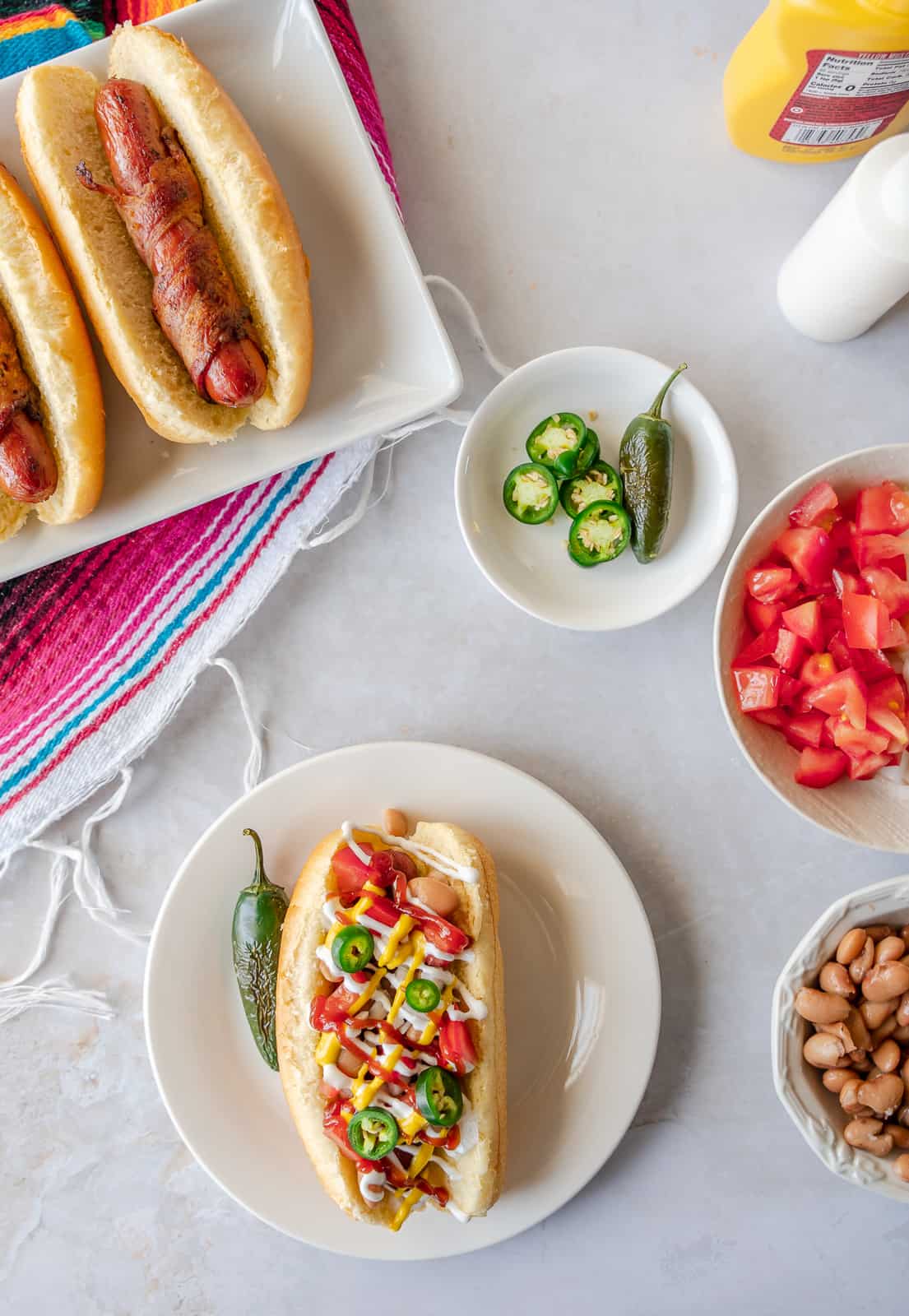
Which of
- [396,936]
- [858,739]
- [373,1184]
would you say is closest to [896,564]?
[858,739]

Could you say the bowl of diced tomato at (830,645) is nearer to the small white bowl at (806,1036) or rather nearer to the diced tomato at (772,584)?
the diced tomato at (772,584)

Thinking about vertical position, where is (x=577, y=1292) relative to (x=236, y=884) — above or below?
below

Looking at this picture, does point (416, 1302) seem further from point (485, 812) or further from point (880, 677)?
point (880, 677)

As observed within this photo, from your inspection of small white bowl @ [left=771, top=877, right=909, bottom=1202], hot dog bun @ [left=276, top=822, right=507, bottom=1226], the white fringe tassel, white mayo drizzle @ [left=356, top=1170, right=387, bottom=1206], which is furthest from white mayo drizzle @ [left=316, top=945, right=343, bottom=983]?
small white bowl @ [left=771, top=877, right=909, bottom=1202]

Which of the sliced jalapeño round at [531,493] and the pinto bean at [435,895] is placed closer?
the pinto bean at [435,895]

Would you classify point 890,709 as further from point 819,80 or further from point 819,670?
point 819,80

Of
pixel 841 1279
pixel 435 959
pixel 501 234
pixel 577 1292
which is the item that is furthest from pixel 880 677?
pixel 577 1292

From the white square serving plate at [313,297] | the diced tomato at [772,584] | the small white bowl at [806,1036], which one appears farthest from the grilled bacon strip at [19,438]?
the small white bowl at [806,1036]
